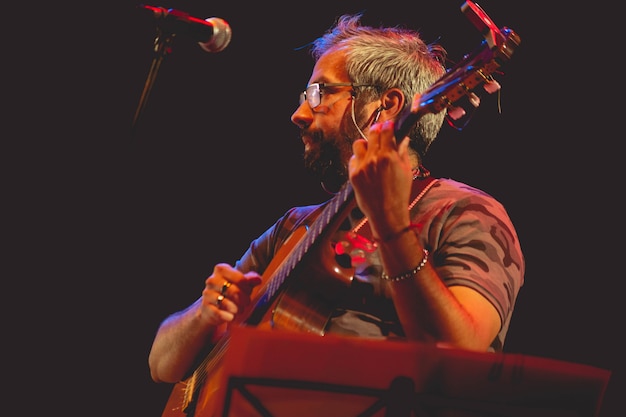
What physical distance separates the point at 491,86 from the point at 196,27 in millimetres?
867

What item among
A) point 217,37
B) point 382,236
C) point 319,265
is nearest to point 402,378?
point 382,236

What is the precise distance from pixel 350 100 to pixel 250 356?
5.22 feet

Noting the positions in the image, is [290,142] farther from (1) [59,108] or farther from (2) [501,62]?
(2) [501,62]

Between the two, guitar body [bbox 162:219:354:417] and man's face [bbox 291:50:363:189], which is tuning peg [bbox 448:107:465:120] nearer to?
guitar body [bbox 162:219:354:417]

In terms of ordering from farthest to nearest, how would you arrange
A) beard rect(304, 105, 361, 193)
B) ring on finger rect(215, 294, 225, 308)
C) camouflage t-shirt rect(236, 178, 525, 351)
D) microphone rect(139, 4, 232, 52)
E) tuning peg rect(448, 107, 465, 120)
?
1. beard rect(304, 105, 361, 193)
2. ring on finger rect(215, 294, 225, 308)
3. camouflage t-shirt rect(236, 178, 525, 351)
4. tuning peg rect(448, 107, 465, 120)
5. microphone rect(139, 4, 232, 52)

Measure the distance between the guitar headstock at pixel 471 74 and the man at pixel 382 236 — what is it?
6 cm

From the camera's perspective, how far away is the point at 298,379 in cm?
159

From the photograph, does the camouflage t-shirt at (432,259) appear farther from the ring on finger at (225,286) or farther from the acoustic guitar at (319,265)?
the ring on finger at (225,286)

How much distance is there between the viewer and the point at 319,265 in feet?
7.72

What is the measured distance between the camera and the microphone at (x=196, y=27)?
1.97m

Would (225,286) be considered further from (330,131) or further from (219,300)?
(330,131)

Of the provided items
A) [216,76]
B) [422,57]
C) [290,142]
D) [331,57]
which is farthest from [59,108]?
[422,57]

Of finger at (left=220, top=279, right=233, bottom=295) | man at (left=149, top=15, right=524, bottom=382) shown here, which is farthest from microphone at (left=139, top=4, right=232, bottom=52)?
finger at (left=220, top=279, right=233, bottom=295)

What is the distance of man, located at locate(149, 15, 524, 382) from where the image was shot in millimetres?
2016
